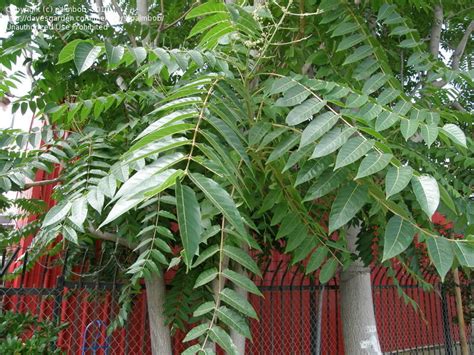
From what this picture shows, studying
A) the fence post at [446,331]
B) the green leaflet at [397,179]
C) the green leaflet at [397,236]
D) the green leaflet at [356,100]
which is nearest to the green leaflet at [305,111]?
the green leaflet at [356,100]

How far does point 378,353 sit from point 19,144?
9.01 feet

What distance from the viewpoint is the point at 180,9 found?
409 cm

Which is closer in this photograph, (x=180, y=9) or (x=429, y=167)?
(x=429, y=167)

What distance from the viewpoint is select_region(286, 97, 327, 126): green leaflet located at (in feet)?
4.76

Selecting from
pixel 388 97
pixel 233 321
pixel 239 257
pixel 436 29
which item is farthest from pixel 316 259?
pixel 436 29

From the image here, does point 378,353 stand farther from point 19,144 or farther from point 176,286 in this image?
point 19,144

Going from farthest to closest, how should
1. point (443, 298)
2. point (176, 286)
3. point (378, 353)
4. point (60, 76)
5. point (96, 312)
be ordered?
point (443, 298), point (96, 312), point (378, 353), point (176, 286), point (60, 76)

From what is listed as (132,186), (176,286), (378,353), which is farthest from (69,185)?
(378,353)

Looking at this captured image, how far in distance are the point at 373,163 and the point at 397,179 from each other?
80 millimetres

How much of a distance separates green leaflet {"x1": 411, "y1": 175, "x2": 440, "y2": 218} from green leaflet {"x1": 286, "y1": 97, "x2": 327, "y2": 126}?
0.43 meters

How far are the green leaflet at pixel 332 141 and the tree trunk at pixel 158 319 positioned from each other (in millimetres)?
1568

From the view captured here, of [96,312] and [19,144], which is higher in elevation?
[19,144]

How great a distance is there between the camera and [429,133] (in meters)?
1.48

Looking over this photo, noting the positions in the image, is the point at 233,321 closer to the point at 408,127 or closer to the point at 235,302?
the point at 235,302
